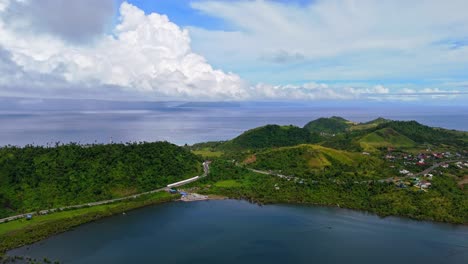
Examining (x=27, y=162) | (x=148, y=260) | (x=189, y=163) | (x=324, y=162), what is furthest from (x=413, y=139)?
(x=27, y=162)

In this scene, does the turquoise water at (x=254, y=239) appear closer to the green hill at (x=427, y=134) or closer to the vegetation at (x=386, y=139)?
the vegetation at (x=386, y=139)

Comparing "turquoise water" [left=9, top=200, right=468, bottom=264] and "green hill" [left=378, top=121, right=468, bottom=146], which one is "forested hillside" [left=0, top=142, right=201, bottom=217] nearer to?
"turquoise water" [left=9, top=200, right=468, bottom=264]

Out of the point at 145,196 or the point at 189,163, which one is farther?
the point at 189,163

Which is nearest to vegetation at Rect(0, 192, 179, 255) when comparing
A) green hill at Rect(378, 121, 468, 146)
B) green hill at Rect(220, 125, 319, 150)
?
green hill at Rect(220, 125, 319, 150)

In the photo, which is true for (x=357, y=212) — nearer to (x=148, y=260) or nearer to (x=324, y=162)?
(x=324, y=162)

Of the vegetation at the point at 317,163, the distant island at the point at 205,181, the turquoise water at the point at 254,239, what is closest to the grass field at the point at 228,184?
the distant island at the point at 205,181

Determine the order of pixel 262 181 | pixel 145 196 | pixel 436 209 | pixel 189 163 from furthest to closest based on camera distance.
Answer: pixel 189 163
pixel 262 181
pixel 145 196
pixel 436 209
